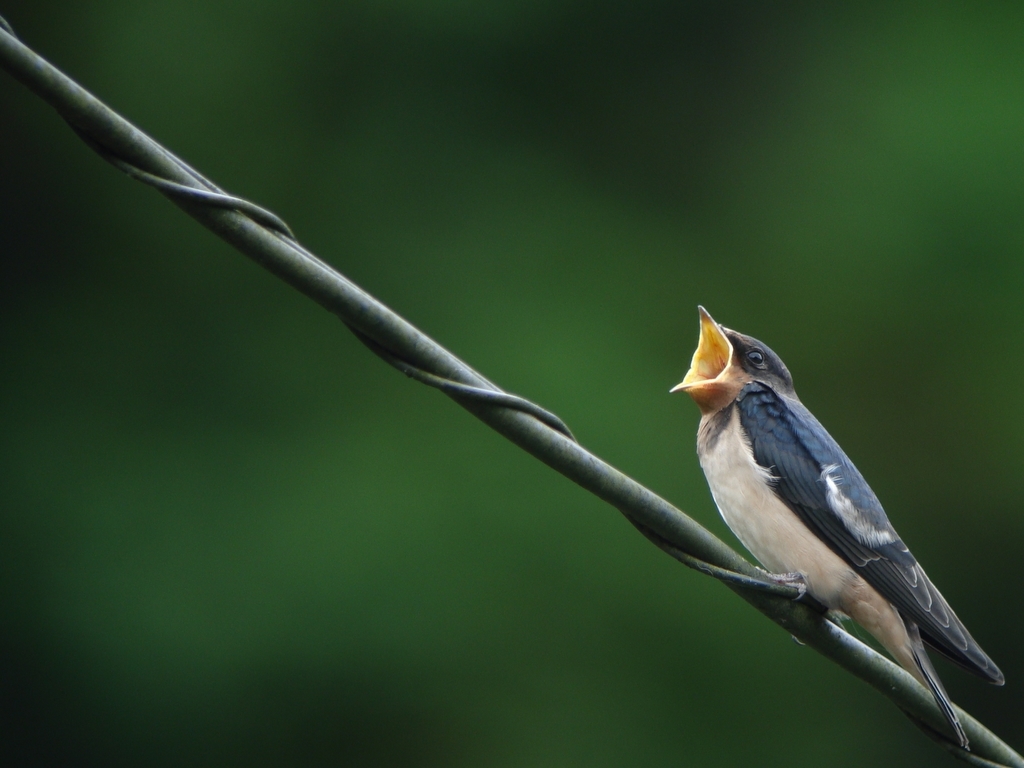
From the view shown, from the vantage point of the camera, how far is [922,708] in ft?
8.54

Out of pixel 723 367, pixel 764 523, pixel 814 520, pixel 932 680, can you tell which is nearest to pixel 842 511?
pixel 814 520

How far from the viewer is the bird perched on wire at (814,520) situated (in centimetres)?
327

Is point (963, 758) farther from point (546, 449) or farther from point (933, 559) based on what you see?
point (933, 559)

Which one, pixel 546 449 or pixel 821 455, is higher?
pixel 821 455

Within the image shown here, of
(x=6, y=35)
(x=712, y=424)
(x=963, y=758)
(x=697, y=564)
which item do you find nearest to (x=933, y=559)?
(x=712, y=424)

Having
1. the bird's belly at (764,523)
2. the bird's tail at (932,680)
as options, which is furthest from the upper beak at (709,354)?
the bird's tail at (932,680)

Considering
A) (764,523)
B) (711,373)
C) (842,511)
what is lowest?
(764,523)

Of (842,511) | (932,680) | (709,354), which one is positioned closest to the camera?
(932,680)

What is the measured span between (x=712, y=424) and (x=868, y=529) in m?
0.72

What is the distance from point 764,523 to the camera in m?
3.58

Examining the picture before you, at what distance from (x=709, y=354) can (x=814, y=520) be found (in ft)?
3.07

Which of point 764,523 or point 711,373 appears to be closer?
point 764,523

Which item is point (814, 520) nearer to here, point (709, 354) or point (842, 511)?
point (842, 511)

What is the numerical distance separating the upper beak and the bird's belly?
0.38m
